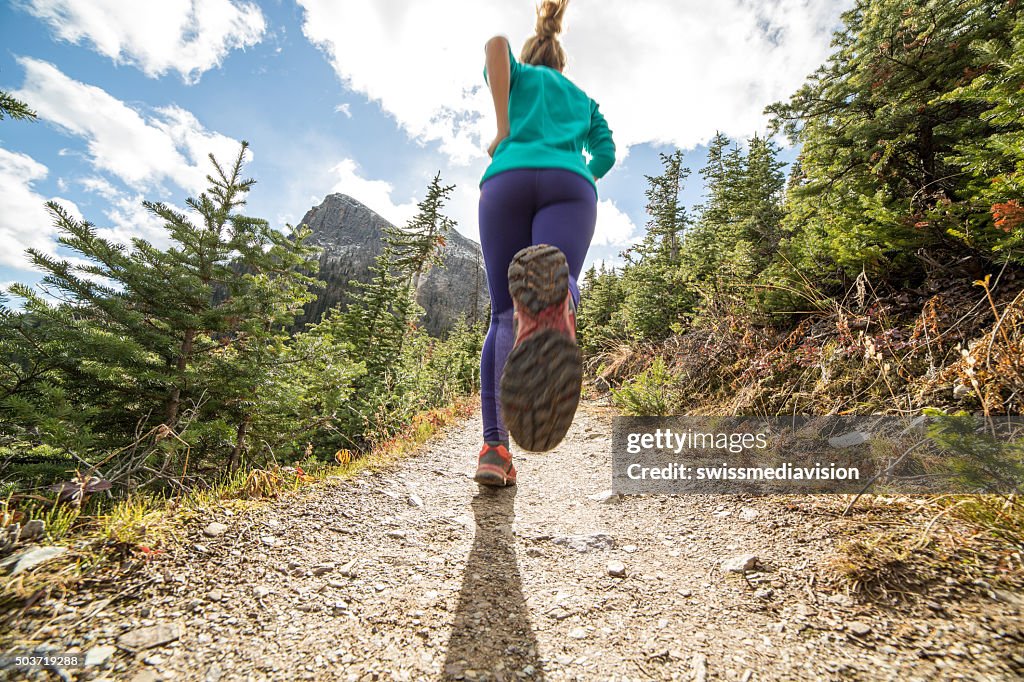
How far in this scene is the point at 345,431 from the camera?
17.5ft

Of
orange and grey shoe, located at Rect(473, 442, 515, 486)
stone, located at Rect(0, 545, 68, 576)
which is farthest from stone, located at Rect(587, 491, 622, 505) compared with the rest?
stone, located at Rect(0, 545, 68, 576)

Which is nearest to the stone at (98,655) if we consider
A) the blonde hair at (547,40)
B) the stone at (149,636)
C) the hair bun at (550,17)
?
the stone at (149,636)

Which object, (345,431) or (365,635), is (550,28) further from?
(345,431)

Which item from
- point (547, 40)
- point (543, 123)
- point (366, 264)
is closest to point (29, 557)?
point (543, 123)

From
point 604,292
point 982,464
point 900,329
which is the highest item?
point 604,292

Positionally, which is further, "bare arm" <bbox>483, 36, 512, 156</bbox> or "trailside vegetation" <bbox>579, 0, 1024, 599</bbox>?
"bare arm" <bbox>483, 36, 512, 156</bbox>

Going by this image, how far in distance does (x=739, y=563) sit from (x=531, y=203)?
1.64 m

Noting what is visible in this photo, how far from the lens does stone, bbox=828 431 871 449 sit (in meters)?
2.25

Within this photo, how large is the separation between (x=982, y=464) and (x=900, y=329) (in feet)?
5.80

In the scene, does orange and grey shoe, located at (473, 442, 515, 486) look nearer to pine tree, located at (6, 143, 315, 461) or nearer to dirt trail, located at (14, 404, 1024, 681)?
dirt trail, located at (14, 404, 1024, 681)

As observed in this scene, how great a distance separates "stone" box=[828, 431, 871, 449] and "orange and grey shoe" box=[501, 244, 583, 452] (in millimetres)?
1993

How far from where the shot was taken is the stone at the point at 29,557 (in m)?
1.01

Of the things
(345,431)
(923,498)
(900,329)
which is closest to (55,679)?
(923,498)

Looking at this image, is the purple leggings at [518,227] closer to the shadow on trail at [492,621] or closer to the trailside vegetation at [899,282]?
the shadow on trail at [492,621]
